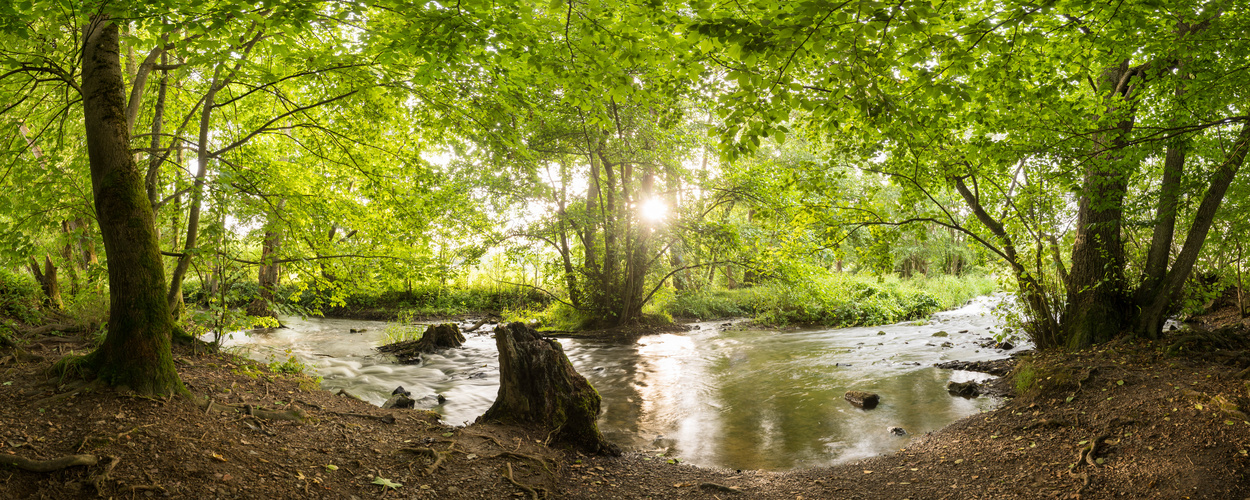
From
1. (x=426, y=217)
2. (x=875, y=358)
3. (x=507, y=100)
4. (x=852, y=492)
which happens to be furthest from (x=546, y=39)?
(x=875, y=358)

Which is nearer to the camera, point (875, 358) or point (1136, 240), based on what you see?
point (1136, 240)

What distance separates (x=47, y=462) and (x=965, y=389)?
9.41 metres

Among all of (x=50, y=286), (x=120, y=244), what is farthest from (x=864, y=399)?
(x=50, y=286)

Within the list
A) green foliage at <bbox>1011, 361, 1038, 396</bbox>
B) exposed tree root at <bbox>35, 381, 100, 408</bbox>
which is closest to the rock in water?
green foliage at <bbox>1011, 361, 1038, 396</bbox>

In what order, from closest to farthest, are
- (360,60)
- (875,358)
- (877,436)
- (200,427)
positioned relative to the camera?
(200,427)
(360,60)
(877,436)
(875,358)

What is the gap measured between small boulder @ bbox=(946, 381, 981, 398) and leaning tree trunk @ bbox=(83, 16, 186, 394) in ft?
29.8

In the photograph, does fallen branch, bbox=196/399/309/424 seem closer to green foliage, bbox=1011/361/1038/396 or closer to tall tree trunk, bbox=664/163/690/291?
green foliage, bbox=1011/361/1038/396

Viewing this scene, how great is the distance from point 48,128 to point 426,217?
161 inches

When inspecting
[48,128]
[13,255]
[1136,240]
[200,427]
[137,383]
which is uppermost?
[48,128]

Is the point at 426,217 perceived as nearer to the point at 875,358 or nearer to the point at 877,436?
the point at 877,436

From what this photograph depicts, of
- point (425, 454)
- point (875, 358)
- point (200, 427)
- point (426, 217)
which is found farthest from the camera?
point (875, 358)

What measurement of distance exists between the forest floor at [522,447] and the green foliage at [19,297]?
5.71 ft

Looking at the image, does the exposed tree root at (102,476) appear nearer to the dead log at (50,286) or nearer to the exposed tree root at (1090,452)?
the exposed tree root at (1090,452)

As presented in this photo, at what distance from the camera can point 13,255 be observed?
16.7ft
